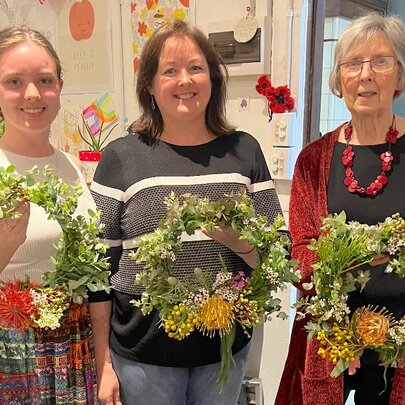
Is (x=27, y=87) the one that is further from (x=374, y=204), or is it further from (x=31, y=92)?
(x=374, y=204)

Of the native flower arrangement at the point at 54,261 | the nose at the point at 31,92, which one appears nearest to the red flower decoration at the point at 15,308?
the native flower arrangement at the point at 54,261

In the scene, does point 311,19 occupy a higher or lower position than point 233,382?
higher

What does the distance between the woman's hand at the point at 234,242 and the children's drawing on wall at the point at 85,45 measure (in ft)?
5.93

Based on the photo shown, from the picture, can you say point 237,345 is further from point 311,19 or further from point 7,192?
point 311,19

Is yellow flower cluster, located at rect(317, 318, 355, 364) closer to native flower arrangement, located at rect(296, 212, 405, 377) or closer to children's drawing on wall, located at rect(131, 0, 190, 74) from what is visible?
native flower arrangement, located at rect(296, 212, 405, 377)

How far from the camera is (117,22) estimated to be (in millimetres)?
2695

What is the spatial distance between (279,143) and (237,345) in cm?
111

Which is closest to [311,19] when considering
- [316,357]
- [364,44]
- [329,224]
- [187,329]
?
[364,44]

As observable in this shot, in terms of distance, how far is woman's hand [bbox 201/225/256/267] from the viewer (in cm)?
118

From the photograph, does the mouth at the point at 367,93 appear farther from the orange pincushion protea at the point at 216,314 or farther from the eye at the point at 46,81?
the eye at the point at 46,81

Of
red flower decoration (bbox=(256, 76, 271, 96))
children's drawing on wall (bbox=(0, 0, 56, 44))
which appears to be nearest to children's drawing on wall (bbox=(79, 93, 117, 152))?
children's drawing on wall (bbox=(0, 0, 56, 44))

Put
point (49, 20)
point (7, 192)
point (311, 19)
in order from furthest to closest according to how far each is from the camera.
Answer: point (49, 20)
point (311, 19)
point (7, 192)

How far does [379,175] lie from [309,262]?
320 millimetres

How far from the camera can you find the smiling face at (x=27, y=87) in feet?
4.17
